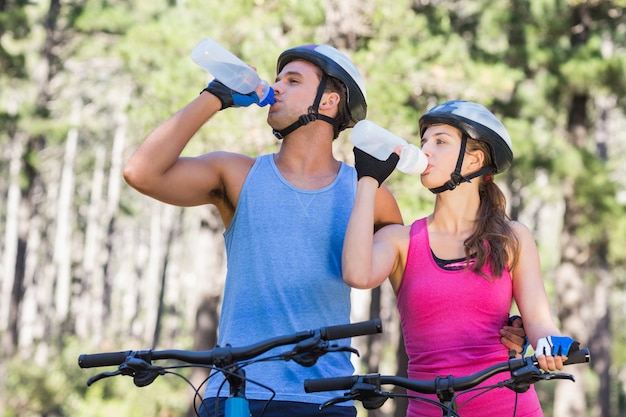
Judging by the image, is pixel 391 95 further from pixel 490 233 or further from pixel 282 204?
pixel 282 204

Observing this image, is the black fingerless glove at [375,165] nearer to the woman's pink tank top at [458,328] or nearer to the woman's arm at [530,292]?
the woman's pink tank top at [458,328]

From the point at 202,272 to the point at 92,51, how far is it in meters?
11.6

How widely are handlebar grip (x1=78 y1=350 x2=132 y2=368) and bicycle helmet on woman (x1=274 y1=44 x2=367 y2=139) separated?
150 centimetres

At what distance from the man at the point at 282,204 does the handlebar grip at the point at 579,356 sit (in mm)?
775

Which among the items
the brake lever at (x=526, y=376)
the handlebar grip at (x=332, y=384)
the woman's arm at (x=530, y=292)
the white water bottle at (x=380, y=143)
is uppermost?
the white water bottle at (x=380, y=143)

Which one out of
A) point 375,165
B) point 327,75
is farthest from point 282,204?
point 327,75

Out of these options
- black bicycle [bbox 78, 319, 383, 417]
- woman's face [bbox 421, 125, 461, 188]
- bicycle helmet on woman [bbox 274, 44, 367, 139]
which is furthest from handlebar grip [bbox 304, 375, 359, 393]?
bicycle helmet on woman [bbox 274, 44, 367, 139]

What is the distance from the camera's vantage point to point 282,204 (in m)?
4.41

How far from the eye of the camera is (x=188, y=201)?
446cm

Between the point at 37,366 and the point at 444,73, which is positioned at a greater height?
the point at 444,73

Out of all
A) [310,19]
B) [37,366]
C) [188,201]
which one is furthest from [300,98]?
[37,366]

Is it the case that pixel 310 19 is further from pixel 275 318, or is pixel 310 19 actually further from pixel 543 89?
pixel 275 318

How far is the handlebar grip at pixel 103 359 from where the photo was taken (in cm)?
349

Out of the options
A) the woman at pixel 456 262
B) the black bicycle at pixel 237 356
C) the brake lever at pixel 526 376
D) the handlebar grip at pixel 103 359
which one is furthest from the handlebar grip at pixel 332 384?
the woman at pixel 456 262
